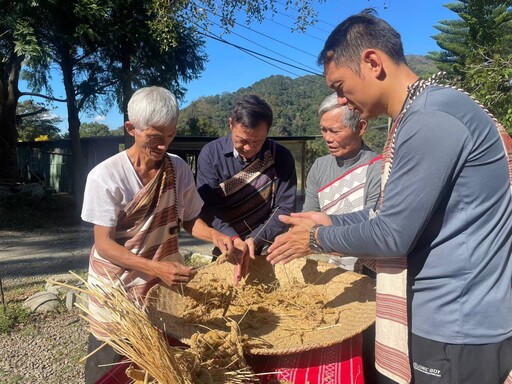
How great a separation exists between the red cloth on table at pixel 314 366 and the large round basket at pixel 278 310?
0.14 ft

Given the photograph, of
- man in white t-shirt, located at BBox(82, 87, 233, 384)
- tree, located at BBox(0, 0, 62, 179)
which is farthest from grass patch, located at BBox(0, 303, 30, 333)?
tree, located at BBox(0, 0, 62, 179)

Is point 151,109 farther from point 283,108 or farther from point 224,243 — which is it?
point 283,108

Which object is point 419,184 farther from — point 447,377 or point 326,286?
point 326,286

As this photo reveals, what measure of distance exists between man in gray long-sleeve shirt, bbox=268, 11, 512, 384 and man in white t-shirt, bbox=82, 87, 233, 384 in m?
0.81

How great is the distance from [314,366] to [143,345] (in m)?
0.60

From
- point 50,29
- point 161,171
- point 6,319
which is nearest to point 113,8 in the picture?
point 50,29

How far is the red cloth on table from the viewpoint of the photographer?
156cm

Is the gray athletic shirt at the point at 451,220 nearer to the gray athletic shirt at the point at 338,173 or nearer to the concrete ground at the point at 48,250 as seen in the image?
the gray athletic shirt at the point at 338,173

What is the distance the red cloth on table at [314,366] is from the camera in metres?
1.56

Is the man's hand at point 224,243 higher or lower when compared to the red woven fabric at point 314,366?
higher

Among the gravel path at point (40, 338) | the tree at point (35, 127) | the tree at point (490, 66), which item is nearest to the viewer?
the gravel path at point (40, 338)

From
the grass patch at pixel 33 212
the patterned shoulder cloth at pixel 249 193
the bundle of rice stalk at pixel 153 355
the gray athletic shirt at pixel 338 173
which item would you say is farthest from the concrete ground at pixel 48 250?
the bundle of rice stalk at pixel 153 355

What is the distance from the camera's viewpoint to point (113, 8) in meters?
10.6

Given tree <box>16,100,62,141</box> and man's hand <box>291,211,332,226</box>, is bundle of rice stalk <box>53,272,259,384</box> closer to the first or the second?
man's hand <box>291,211,332,226</box>
